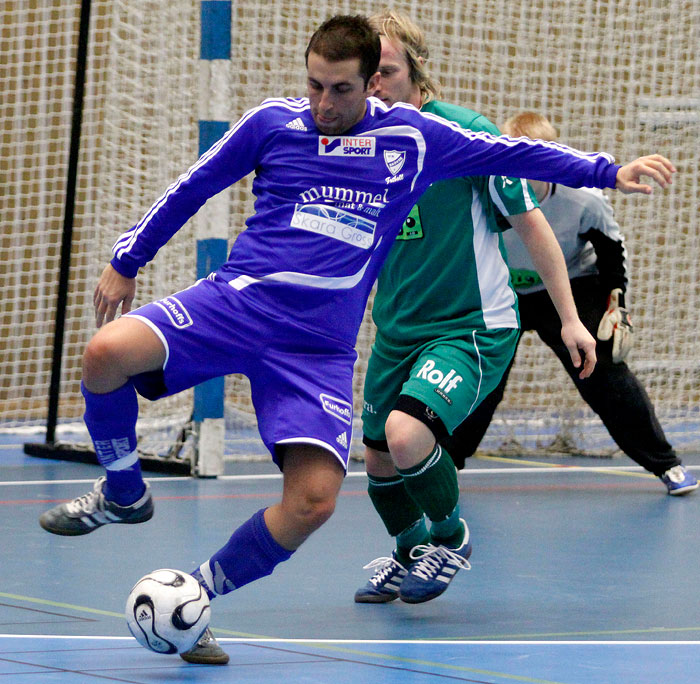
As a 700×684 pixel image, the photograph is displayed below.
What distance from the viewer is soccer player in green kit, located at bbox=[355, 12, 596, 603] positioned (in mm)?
3650

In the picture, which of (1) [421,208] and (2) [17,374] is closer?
(1) [421,208]

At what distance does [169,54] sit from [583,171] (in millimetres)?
4101

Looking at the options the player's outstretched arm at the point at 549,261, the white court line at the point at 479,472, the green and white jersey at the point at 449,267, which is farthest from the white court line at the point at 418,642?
the white court line at the point at 479,472

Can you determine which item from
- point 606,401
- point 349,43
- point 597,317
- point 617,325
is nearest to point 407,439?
point 349,43

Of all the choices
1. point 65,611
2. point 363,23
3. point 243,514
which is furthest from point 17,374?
point 363,23

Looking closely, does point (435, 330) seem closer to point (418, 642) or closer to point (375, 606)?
point (375, 606)

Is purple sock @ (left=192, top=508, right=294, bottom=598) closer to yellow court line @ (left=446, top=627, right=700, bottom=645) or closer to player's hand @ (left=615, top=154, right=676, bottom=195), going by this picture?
yellow court line @ (left=446, top=627, right=700, bottom=645)

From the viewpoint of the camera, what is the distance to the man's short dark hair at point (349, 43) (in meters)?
3.08

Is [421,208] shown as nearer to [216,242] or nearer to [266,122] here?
[266,122]

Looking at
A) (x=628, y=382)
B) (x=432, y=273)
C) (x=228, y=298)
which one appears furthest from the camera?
(x=628, y=382)

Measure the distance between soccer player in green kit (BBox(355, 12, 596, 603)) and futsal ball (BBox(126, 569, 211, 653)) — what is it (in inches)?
32.3

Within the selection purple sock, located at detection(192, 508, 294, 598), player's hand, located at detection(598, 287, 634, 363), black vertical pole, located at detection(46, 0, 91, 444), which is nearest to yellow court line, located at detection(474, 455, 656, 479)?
player's hand, located at detection(598, 287, 634, 363)

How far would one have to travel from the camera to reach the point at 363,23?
3.20 metres

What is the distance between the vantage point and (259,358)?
3.13 metres
